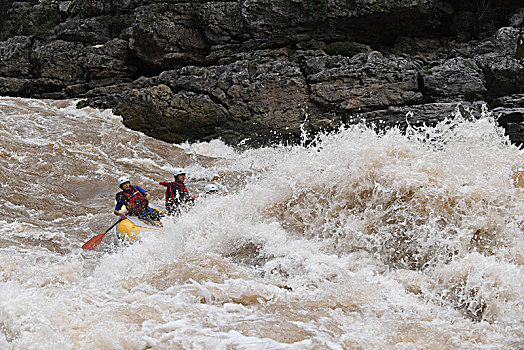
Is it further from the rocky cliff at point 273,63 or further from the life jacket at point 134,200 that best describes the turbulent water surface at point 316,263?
the rocky cliff at point 273,63

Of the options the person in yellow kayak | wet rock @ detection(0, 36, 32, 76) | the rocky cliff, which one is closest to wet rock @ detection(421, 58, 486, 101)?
the rocky cliff

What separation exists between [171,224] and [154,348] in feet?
9.63

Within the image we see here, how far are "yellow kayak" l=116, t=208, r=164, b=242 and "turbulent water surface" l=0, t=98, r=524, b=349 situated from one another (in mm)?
176

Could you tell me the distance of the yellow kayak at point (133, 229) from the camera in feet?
19.1


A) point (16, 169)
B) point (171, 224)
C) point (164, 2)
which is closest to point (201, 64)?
point (164, 2)

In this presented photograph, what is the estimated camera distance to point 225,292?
11.3 feet

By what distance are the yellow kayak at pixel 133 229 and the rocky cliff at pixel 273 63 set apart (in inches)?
334

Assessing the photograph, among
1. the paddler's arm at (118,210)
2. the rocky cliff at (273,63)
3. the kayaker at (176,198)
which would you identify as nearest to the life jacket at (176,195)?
the kayaker at (176,198)

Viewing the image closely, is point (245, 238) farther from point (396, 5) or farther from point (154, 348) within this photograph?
point (396, 5)

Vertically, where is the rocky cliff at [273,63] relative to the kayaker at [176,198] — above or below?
above

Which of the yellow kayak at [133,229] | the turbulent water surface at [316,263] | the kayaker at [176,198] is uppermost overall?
the turbulent water surface at [316,263]

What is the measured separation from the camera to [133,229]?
19.5ft

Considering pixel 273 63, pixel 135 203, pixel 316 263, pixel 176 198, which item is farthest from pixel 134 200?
pixel 273 63

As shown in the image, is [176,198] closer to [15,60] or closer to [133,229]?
[133,229]
